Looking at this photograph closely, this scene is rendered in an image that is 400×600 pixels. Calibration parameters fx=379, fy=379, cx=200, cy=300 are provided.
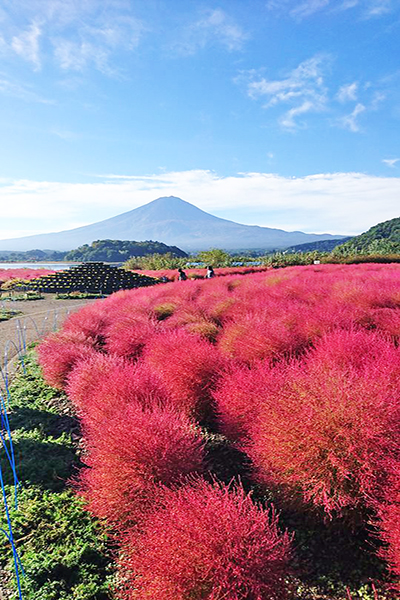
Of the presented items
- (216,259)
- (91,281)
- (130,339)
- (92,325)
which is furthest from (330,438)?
(216,259)

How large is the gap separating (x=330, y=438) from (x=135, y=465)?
1.40 m

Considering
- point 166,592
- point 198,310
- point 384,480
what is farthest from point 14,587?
point 198,310

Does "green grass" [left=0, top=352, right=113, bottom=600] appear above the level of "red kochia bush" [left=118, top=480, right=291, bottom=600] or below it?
below

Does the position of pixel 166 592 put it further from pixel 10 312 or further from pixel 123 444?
pixel 10 312

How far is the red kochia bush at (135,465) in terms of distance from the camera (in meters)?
2.73

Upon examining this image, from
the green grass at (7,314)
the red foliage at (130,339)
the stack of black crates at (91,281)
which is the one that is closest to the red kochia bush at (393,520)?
the red foliage at (130,339)

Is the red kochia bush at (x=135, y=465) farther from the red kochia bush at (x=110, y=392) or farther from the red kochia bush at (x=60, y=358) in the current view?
the red kochia bush at (x=60, y=358)

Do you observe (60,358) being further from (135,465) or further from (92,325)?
(135,465)

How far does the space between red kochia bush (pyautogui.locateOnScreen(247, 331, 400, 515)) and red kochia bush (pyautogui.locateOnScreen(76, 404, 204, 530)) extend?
0.65 m

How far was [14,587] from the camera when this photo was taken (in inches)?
99.1

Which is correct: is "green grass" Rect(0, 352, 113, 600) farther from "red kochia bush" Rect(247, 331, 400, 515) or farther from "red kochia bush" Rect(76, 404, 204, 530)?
"red kochia bush" Rect(247, 331, 400, 515)

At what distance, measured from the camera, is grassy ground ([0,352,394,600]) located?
240 centimetres

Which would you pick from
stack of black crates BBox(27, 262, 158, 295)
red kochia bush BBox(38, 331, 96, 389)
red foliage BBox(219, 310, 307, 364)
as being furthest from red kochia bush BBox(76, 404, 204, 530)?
stack of black crates BBox(27, 262, 158, 295)

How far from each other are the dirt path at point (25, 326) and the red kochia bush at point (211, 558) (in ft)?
19.0
